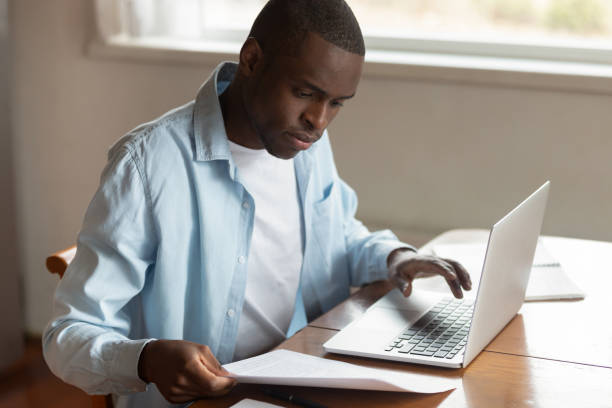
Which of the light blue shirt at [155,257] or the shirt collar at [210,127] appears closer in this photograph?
the light blue shirt at [155,257]

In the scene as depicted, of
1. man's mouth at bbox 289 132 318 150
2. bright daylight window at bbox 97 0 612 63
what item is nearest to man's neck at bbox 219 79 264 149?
man's mouth at bbox 289 132 318 150

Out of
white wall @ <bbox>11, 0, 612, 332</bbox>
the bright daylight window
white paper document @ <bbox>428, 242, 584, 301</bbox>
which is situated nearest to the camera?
white paper document @ <bbox>428, 242, 584, 301</bbox>

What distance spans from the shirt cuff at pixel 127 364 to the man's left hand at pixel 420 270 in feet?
1.64

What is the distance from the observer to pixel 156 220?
114cm

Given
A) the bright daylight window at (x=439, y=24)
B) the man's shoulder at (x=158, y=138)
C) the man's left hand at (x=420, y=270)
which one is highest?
the bright daylight window at (x=439, y=24)

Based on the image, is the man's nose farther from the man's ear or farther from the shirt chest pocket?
the shirt chest pocket

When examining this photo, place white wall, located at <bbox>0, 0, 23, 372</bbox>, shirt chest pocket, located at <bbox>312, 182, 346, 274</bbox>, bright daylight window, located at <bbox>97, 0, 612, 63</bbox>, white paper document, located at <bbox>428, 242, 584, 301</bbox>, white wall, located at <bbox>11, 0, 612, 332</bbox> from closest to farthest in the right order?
1. white paper document, located at <bbox>428, 242, 584, 301</bbox>
2. shirt chest pocket, located at <bbox>312, 182, 346, 274</bbox>
3. white wall, located at <bbox>11, 0, 612, 332</bbox>
4. bright daylight window, located at <bbox>97, 0, 612, 63</bbox>
5. white wall, located at <bbox>0, 0, 23, 372</bbox>

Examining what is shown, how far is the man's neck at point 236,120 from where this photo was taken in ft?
4.28

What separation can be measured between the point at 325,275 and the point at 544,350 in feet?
1.62

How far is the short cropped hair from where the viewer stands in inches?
44.9

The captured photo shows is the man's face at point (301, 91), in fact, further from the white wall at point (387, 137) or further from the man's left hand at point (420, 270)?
the white wall at point (387, 137)

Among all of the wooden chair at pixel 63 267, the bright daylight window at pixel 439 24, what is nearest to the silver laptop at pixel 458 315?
the wooden chair at pixel 63 267

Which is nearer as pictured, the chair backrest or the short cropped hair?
the short cropped hair

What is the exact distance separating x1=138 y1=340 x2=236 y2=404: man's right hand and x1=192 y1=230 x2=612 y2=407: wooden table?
20 millimetres
